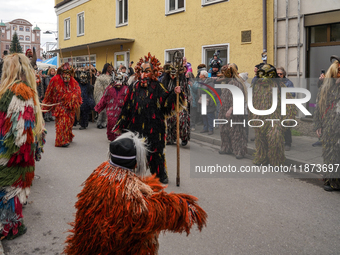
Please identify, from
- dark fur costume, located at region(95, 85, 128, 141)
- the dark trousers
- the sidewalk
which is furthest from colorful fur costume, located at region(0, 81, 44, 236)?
the dark trousers

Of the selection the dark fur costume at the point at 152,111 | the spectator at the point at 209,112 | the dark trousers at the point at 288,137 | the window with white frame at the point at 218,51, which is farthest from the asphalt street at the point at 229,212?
the window with white frame at the point at 218,51

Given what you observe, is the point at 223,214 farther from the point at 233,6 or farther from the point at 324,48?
the point at 233,6

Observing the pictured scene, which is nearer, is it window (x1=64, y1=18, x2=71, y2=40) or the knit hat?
the knit hat

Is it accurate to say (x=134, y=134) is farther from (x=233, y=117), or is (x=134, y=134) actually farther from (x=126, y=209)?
(x=233, y=117)

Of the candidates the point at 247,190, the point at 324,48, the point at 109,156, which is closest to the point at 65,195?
the point at 247,190

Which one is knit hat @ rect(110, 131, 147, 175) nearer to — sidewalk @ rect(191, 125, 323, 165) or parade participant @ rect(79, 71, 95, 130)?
sidewalk @ rect(191, 125, 323, 165)

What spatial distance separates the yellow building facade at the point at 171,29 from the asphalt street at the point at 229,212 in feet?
19.2

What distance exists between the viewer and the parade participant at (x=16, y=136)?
3520mm

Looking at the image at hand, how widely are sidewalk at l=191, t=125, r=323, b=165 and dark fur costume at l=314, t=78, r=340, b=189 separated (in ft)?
4.68

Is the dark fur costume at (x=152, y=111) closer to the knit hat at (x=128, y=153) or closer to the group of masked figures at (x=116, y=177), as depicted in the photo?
the group of masked figures at (x=116, y=177)

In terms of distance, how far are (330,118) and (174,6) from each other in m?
11.1

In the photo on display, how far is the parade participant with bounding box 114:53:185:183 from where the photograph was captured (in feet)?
17.0

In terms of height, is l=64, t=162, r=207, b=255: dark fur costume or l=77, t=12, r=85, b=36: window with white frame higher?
l=77, t=12, r=85, b=36: window with white frame

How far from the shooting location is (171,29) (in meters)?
15.1
